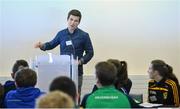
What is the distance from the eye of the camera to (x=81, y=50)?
193 inches

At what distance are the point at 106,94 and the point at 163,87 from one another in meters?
1.39

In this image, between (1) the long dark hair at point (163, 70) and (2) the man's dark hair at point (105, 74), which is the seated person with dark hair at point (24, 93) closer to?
(2) the man's dark hair at point (105, 74)

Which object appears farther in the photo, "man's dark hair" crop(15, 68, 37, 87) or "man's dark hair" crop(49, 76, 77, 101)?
"man's dark hair" crop(15, 68, 37, 87)

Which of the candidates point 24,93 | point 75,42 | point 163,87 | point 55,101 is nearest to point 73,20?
point 75,42

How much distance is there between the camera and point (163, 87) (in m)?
4.18

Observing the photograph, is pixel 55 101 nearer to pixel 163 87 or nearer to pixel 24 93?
pixel 24 93

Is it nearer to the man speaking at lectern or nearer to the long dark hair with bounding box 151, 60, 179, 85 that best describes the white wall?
the man speaking at lectern

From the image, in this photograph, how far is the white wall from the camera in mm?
5918

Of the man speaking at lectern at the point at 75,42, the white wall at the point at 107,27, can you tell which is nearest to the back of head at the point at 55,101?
the man speaking at lectern at the point at 75,42

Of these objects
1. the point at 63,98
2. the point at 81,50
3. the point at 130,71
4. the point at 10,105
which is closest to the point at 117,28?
the point at 130,71

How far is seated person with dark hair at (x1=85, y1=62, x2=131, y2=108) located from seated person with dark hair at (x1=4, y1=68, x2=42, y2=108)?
49 centimetres

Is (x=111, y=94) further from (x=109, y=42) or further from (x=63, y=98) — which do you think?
(x=109, y=42)

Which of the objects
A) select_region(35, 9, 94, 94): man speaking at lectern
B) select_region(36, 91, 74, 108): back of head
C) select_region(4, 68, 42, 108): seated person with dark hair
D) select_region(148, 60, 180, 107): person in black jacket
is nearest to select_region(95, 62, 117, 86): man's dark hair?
select_region(4, 68, 42, 108): seated person with dark hair

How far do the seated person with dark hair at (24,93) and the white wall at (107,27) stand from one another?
262cm
